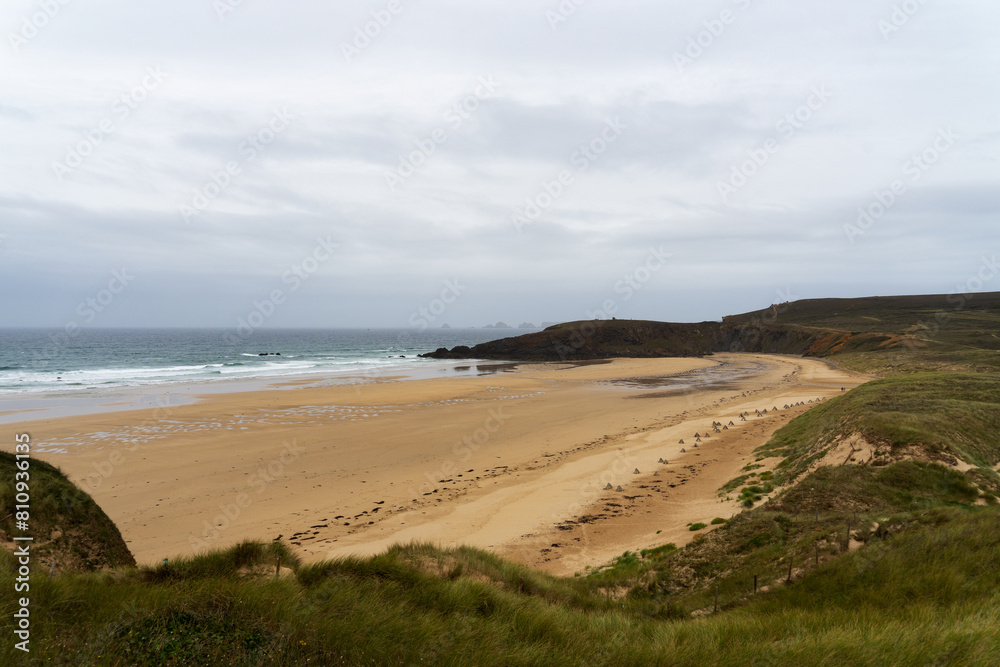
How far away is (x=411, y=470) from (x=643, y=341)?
78525 millimetres

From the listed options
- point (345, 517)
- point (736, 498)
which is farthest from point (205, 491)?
point (736, 498)

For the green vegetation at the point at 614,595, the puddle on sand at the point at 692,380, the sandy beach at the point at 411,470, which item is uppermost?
the green vegetation at the point at 614,595

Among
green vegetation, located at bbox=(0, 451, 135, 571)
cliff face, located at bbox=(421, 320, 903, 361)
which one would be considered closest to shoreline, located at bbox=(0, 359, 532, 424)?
green vegetation, located at bbox=(0, 451, 135, 571)

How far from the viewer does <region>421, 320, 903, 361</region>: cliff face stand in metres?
78.6

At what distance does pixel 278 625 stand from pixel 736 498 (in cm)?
1087

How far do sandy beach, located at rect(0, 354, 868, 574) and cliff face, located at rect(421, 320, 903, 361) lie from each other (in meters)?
48.8

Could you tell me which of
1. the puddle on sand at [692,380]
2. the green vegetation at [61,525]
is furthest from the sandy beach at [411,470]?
the puddle on sand at [692,380]

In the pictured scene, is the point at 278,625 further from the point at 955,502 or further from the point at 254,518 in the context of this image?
the point at 955,502

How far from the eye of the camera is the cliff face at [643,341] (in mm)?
78625

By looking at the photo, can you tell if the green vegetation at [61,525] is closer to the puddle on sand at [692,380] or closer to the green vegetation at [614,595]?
the green vegetation at [614,595]

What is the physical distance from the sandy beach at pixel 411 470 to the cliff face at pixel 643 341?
48809 mm

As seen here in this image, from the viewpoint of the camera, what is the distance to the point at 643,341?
88.6 m

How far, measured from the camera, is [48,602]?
397cm

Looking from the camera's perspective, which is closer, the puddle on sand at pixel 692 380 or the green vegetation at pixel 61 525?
the green vegetation at pixel 61 525
